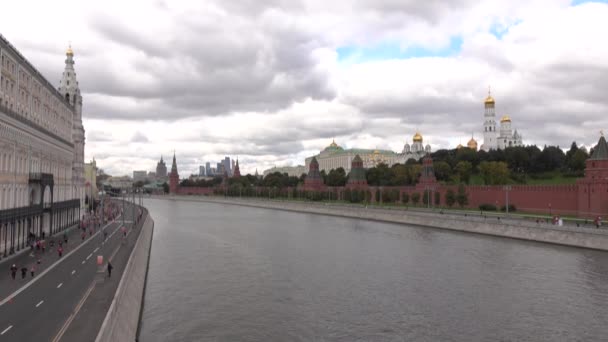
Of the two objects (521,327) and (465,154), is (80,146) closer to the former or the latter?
(521,327)

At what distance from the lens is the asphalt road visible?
14680 mm

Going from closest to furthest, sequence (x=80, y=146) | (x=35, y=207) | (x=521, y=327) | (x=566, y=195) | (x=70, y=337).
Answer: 1. (x=70, y=337)
2. (x=521, y=327)
3. (x=35, y=207)
4. (x=566, y=195)
5. (x=80, y=146)

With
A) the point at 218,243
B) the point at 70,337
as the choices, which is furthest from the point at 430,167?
the point at 70,337

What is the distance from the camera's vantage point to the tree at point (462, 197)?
69.1 meters

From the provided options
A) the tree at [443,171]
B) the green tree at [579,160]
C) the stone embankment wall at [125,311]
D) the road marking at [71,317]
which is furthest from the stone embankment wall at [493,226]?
the green tree at [579,160]

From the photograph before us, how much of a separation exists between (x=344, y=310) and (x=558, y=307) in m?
9.84

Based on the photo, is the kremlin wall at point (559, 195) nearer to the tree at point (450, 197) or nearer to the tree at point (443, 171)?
the tree at point (450, 197)

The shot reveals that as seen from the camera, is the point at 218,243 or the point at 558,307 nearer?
the point at 558,307

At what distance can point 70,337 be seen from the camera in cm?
1376

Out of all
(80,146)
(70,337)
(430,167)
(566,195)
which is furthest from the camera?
(430,167)

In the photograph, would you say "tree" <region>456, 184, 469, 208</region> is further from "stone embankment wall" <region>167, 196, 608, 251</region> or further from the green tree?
the green tree

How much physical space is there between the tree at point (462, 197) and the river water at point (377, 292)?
25.4 metres

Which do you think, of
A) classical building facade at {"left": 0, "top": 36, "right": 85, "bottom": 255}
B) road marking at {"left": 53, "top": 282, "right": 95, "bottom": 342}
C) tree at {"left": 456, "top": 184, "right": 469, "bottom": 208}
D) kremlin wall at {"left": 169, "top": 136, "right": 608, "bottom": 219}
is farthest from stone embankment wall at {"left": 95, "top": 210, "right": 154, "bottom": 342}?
Answer: tree at {"left": 456, "top": 184, "right": 469, "bottom": 208}

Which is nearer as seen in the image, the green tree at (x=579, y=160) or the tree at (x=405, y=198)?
the tree at (x=405, y=198)
